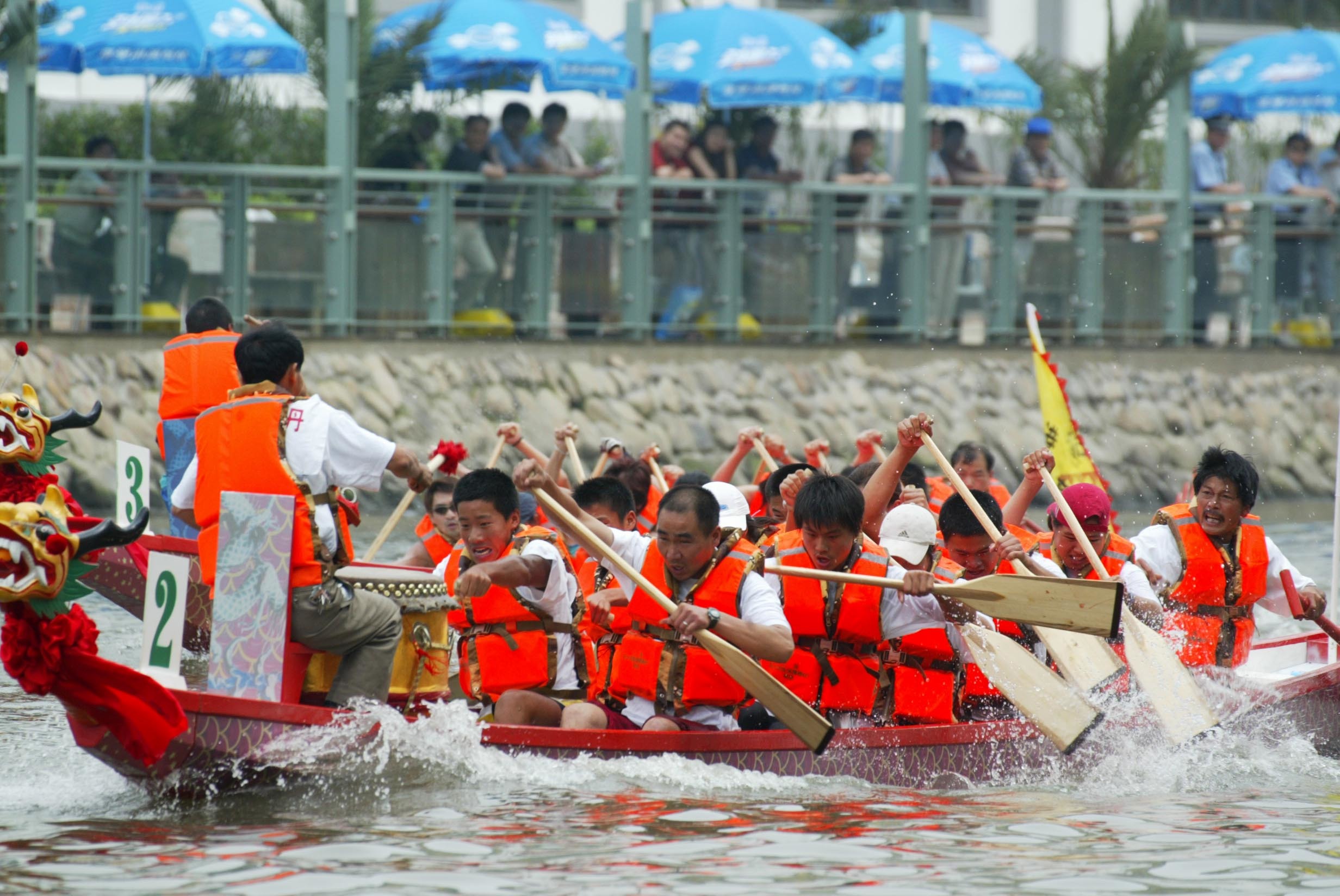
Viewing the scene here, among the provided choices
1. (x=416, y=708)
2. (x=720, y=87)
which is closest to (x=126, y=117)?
(x=720, y=87)

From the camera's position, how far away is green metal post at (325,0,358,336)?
47.3 feet

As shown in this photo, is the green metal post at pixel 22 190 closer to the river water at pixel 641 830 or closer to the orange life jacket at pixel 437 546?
the orange life jacket at pixel 437 546

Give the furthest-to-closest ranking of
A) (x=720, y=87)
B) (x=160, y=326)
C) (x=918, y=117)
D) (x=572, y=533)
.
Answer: (x=918, y=117) → (x=720, y=87) → (x=160, y=326) → (x=572, y=533)

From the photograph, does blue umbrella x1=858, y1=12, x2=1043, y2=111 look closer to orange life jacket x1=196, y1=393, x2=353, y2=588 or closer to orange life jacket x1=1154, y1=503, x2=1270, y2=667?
orange life jacket x1=1154, y1=503, x2=1270, y2=667

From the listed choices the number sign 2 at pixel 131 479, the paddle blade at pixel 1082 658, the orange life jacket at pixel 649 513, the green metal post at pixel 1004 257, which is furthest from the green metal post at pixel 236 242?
the paddle blade at pixel 1082 658

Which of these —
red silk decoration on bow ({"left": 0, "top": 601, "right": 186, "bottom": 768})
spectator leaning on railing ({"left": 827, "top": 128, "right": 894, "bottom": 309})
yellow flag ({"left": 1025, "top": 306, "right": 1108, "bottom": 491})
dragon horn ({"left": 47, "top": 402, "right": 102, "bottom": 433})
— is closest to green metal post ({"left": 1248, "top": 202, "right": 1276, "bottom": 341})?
spectator leaning on railing ({"left": 827, "top": 128, "right": 894, "bottom": 309})

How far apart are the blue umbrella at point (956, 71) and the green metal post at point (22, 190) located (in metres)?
7.28

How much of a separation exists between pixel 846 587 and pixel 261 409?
2110 mm

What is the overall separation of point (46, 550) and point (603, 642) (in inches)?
93.1

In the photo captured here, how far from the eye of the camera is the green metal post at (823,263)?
51.7ft

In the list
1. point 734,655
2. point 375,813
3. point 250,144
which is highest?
point 250,144

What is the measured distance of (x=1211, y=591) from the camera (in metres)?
8.18

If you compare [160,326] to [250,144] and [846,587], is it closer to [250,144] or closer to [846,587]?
[250,144]

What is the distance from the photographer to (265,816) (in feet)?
20.3
